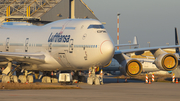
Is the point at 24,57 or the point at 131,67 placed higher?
the point at 24,57

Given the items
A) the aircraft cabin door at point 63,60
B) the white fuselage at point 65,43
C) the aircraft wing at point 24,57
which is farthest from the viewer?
the aircraft cabin door at point 63,60

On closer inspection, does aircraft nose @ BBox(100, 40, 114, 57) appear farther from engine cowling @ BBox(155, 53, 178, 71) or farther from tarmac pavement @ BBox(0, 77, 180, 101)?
engine cowling @ BBox(155, 53, 178, 71)

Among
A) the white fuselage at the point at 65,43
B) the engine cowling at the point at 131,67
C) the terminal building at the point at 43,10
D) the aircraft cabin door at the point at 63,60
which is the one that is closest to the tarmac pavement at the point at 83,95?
the white fuselage at the point at 65,43

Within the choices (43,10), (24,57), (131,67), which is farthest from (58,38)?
(43,10)

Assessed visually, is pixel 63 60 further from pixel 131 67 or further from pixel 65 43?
pixel 131 67

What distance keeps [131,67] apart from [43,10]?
128 ft

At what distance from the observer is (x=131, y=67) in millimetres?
37812

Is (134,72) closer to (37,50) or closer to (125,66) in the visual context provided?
(125,66)

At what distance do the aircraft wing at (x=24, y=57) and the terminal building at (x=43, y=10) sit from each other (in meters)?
34.0

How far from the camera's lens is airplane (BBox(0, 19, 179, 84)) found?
3159 cm

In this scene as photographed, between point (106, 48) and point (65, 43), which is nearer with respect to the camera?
point (106, 48)

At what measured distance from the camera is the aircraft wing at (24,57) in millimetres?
33312

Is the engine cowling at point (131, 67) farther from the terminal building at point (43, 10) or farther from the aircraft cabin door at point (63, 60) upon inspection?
the terminal building at point (43, 10)

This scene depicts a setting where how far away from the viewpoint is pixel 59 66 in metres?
35.0
